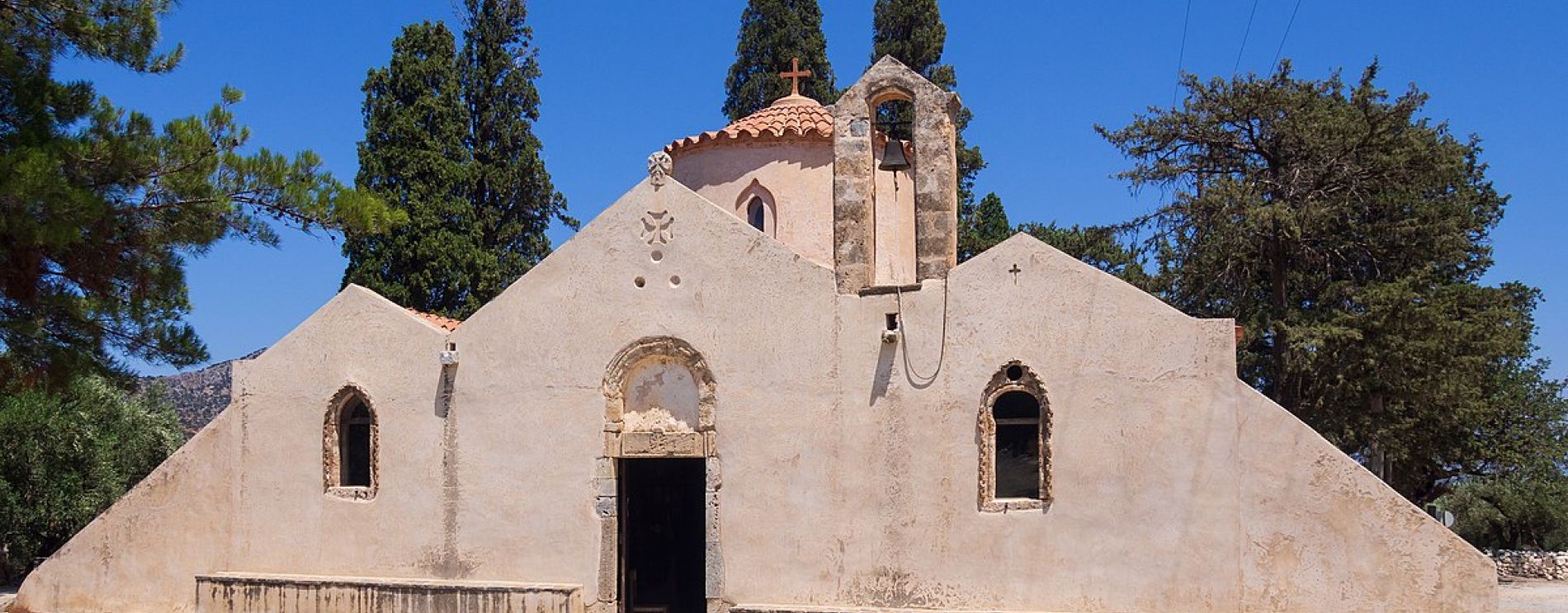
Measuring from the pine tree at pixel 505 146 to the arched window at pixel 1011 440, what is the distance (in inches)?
586

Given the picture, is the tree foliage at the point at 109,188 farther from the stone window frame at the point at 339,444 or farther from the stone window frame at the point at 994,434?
the stone window frame at the point at 994,434

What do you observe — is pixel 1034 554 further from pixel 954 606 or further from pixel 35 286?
pixel 35 286

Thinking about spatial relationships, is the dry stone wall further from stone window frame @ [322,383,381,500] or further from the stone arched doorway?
stone window frame @ [322,383,381,500]

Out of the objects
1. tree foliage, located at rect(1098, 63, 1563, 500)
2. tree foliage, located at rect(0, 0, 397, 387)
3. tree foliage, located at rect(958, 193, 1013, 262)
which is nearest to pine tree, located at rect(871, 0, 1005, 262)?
tree foliage, located at rect(958, 193, 1013, 262)

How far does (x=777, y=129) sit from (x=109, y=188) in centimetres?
766

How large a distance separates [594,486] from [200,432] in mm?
4879

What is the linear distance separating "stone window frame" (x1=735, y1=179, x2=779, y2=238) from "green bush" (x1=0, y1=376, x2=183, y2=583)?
1062 cm

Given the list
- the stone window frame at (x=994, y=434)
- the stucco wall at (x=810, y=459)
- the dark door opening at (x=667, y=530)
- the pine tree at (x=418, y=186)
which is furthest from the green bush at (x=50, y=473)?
the stone window frame at (x=994, y=434)

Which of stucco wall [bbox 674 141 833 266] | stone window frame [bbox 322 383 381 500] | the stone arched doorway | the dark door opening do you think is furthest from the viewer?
the dark door opening

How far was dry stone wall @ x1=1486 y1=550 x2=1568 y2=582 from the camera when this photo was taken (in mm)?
24031

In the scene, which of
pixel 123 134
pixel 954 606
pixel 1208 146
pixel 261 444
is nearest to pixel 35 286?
pixel 123 134

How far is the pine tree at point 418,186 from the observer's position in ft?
79.2

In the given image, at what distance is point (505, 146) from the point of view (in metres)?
26.3

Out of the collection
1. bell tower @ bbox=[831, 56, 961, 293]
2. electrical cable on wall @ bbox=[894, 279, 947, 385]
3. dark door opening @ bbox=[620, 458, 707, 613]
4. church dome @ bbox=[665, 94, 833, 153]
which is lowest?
dark door opening @ bbox=[620, 458, 707, 613]
